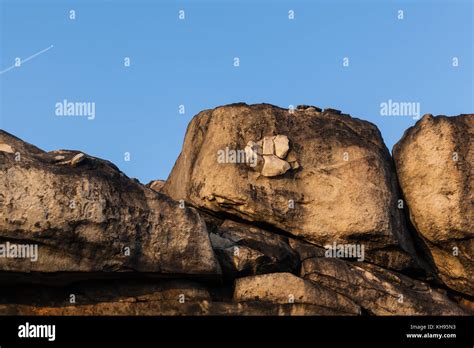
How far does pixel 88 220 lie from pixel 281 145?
20.7 ft

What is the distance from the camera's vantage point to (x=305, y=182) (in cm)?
2220

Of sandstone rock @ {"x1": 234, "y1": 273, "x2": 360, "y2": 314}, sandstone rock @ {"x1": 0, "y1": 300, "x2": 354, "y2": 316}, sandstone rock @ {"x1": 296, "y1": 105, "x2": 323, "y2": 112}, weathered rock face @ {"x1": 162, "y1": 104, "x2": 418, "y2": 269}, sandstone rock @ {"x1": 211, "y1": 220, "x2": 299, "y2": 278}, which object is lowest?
sandstone rock @ {"x1": 0, "y1": 300, "x2": 354, "y2": 316}

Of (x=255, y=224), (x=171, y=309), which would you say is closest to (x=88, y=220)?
(x=171, y=309)

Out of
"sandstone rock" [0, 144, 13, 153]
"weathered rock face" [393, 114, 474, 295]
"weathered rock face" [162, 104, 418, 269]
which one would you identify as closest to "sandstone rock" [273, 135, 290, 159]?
"weathered rock face" [162, 104, 418, 269]

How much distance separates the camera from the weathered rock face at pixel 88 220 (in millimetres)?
17953

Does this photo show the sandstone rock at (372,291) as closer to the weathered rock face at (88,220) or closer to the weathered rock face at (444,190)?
the weathered rock face at (444,190)

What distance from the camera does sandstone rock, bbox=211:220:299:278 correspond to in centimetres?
2052

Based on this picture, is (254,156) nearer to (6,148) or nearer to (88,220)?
(88,220)

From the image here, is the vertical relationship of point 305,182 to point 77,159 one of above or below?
below

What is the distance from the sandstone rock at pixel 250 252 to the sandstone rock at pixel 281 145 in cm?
214

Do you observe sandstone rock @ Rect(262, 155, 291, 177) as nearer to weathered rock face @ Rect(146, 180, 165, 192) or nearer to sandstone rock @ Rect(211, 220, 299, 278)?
sandstone rock @ Rect(211, 220, 299, 278)

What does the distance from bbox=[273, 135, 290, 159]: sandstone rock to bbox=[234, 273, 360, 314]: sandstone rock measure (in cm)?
385
